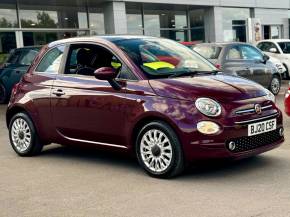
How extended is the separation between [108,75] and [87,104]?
21.7 inches

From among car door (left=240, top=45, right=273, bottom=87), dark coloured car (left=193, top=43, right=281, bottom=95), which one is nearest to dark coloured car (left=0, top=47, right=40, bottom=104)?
dark coloured car (left=193, top=43, right=281, bottom=95)

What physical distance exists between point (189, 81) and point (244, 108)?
0.68m

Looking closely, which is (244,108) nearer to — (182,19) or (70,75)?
(70,75)

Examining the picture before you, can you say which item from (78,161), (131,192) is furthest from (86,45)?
(131,192)

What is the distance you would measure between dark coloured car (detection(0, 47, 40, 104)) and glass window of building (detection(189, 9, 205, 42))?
1591cm

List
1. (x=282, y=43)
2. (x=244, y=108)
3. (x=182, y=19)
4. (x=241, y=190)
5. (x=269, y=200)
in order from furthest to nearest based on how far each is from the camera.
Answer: (x=182, y=19) < (x=282, y=43) < (x=244, y=108) < (x=241, y=190) < (x=269, y=200)

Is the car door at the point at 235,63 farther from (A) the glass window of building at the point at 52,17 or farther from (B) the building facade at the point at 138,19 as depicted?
(A) the glass window of building at the point at 52,17

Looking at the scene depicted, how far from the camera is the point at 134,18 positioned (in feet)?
85.0

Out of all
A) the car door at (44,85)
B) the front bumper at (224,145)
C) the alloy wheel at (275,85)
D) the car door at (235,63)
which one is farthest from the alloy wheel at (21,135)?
the alloy wheel at (275,85)

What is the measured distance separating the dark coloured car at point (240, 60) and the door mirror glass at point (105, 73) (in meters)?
6.32

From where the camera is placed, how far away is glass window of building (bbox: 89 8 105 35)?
24109 mm

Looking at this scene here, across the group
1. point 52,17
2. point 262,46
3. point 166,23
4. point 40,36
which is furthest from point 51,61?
point 166,23

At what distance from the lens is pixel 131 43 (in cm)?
641

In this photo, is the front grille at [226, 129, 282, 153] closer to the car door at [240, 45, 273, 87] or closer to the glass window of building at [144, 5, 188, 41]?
the car door at [240, 45, 273, 87]
